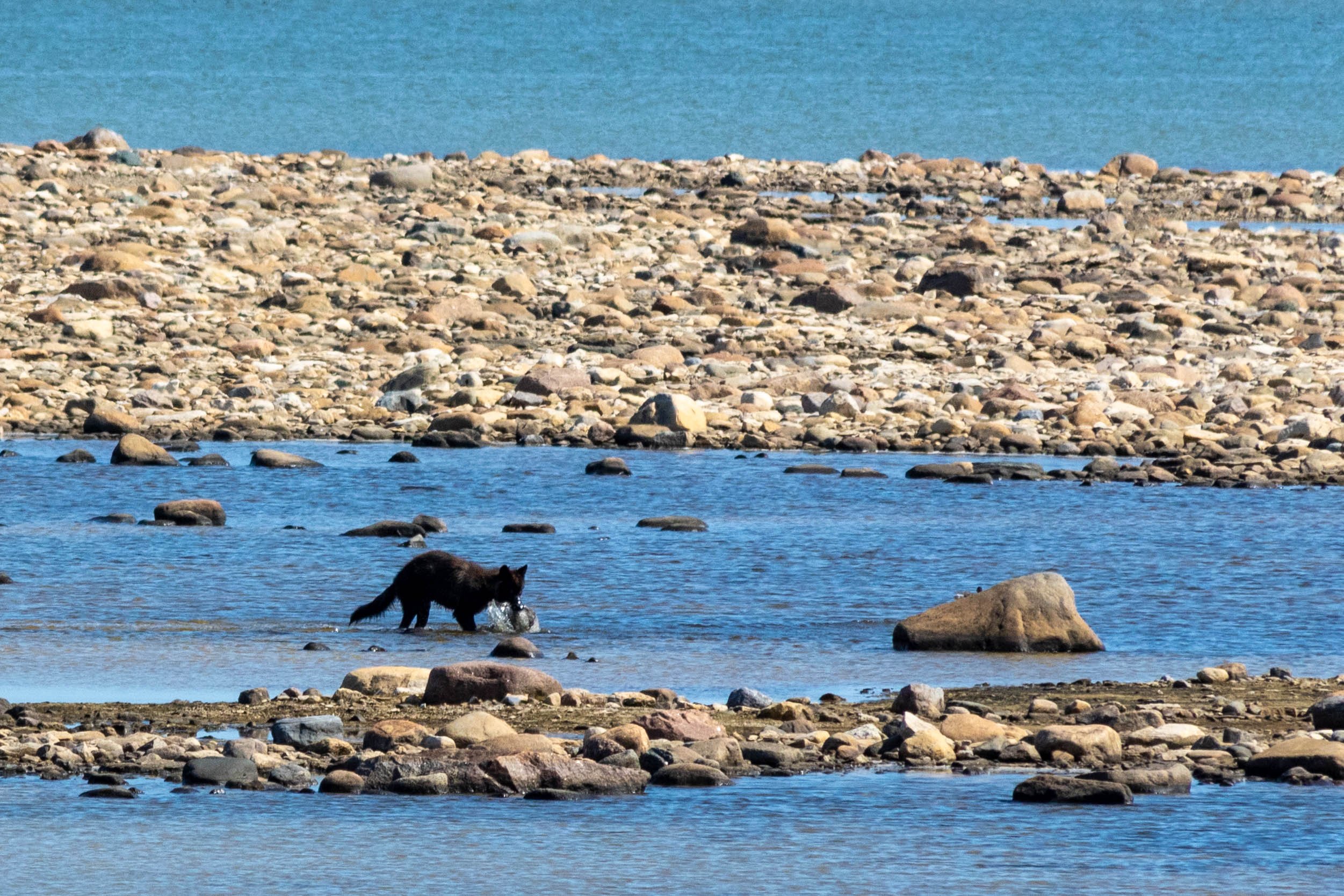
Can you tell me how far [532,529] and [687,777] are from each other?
348 inches

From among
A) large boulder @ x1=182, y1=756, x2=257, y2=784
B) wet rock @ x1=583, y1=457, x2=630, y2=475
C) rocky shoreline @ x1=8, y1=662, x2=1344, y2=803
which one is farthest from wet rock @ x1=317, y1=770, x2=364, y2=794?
wet rock @ x1=583, y1=457, x2=630, y2=475

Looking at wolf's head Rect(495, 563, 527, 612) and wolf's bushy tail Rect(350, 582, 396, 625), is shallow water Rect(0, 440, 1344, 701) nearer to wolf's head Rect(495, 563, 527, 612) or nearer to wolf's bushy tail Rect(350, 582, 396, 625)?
wolf's bushy tail Rect(350, 582, 396, 625)

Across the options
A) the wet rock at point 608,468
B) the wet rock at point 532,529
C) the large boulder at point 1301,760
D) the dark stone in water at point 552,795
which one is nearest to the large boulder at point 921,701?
the large boulder at point 1301,760

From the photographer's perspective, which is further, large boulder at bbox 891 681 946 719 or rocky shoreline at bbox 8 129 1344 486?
rocky shoreline at bbox 8 129 1344 486

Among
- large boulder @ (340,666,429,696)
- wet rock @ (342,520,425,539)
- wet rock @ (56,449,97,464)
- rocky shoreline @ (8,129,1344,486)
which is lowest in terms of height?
large boulder @ (340,666,429,696)

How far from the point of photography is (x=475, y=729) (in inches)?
422

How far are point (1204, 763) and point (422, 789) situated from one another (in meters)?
3.43

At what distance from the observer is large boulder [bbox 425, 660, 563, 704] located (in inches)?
472

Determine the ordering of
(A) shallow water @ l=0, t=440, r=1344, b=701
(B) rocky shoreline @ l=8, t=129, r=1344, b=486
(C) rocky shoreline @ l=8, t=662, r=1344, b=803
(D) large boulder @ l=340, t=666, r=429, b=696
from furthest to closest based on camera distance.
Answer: (B) rocky shoreline @ l=8, t=129, r=1344, b=486, (A) shallow water @ l=0, t=440, r=1344, b=701, (D) large boulder @ l=340, t=666, r=429, b=696, (C) rocky shoreline @ l=8, t=662, r=1344, b=803

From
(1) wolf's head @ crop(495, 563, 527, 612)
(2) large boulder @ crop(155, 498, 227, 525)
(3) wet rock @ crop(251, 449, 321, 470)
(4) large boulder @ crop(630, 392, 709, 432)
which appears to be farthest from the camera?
(4) large boulder @ crop(630, 392, 709, 432)

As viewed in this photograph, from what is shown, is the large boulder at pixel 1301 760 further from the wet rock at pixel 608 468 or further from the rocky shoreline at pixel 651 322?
the wet rock at pixel 608 468

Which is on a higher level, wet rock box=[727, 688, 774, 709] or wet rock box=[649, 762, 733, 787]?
wet rock box=[727, 688, 774, 709]

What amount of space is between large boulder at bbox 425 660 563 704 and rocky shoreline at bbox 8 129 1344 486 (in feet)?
35.5

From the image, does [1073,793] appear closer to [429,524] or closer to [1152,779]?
[1152,779]
